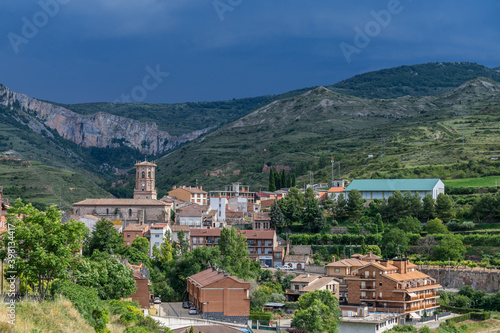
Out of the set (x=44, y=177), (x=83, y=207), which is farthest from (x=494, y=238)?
(x=44, y=177)

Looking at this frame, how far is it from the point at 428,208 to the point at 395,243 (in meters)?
10.2

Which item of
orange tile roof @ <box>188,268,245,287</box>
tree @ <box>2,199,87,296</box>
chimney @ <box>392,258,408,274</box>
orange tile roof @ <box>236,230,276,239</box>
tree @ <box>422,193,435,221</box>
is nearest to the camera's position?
tree @ <box>2,199,87,296</box>

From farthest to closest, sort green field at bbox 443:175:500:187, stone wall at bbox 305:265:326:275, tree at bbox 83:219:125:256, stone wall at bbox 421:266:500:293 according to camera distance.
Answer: green field at bbox 443:175:500:187, stone wall at bbox 305:265:326:275, tree at bbox 83:219:125:256, stone wall at bbox 421:266:500:293

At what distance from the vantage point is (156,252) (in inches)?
2438

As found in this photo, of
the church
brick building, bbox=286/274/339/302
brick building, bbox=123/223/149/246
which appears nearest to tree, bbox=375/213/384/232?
brick building, bbox=286/274/339/302

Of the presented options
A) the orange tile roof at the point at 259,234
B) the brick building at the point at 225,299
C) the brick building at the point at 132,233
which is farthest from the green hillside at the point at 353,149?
the brick building at the point at 225,299

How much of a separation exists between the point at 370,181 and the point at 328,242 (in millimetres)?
18305

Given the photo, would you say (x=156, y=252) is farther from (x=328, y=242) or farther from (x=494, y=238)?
(x=494, y=238)

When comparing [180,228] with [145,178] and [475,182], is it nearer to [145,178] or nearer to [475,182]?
[145,178]

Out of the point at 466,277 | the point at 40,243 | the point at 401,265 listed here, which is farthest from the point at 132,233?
the point at 40,243

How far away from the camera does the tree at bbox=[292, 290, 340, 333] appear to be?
43.9 metres

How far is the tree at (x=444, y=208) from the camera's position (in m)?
72.6

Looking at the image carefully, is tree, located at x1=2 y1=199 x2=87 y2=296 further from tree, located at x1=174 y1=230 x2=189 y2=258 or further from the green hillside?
the green hillside

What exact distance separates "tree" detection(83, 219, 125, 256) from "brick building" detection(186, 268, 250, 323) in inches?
570
